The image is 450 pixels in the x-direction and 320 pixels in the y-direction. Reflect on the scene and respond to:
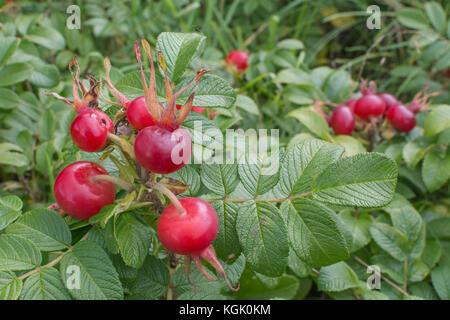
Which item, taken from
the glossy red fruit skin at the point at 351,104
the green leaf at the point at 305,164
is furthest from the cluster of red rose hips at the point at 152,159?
the glossy red fruit skin at the point at 351,104

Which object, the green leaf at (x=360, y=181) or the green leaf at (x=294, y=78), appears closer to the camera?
the green leaf at (x=360, y=181)

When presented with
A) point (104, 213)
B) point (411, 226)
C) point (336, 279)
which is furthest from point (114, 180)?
point (411, 226)

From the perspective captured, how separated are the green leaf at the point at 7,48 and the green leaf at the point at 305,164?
98cm

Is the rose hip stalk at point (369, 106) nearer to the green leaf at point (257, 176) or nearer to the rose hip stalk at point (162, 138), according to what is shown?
the green leaf at point (257, 176)

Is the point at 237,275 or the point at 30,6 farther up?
the point at 30,6

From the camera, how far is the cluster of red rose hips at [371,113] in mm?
1486

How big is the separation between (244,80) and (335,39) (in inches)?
45.5

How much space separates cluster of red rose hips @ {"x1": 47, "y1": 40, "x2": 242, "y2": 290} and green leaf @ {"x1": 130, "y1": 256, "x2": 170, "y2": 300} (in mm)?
224

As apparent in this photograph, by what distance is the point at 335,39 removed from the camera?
2.80 meters

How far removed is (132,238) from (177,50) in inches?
16.4

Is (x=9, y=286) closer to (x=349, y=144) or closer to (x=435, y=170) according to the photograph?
(x=349, y=144)

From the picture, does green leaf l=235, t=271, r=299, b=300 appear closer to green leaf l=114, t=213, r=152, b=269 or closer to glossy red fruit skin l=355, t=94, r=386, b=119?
green leaf l=114, t=213, r=152, b=269
